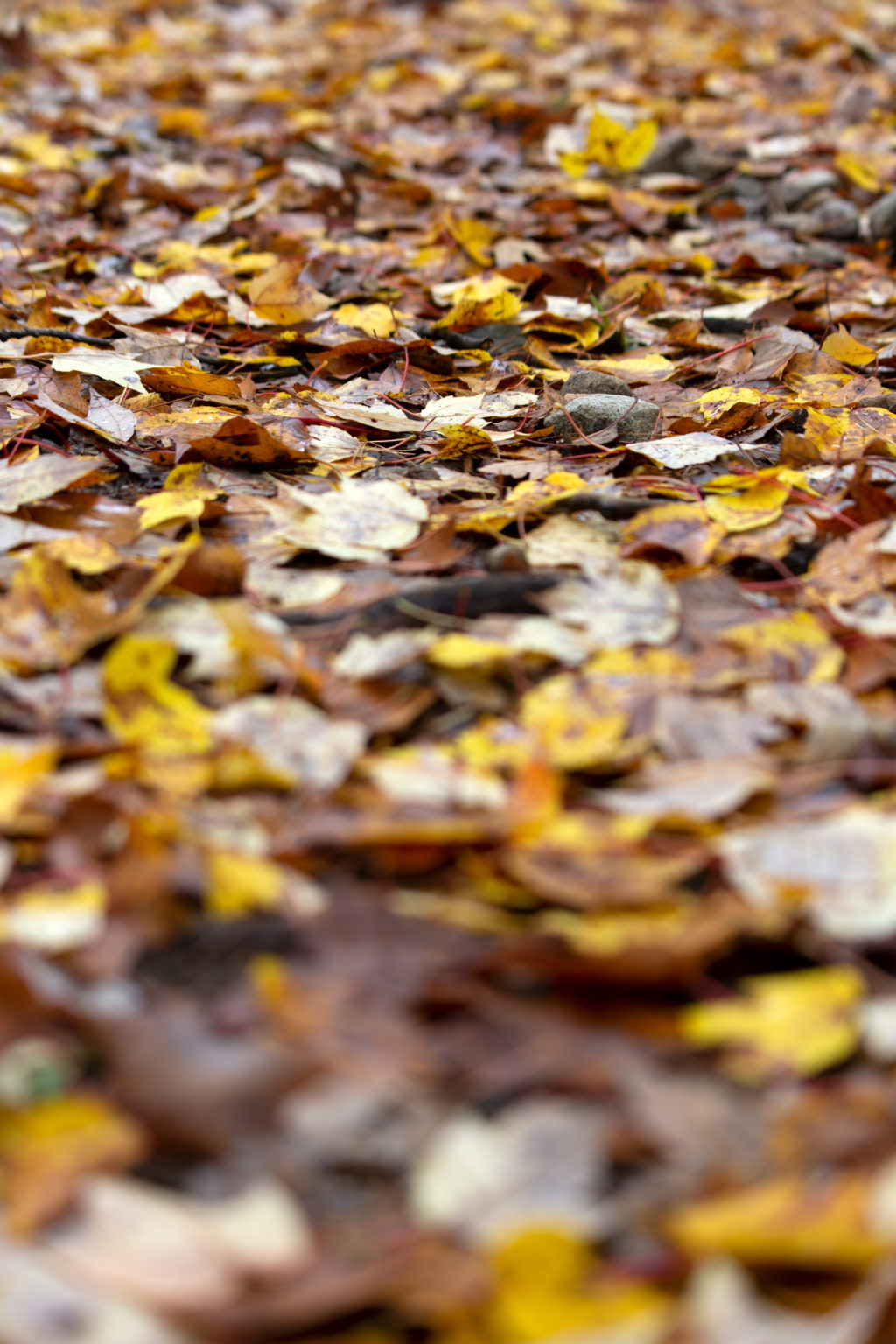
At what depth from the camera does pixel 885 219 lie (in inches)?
77.2

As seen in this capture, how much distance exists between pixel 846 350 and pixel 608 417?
443mm

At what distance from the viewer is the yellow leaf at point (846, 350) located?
4.80ft

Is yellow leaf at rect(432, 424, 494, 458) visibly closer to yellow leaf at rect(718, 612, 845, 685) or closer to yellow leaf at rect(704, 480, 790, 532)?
yellow leaf at rect(704, 480, 790, 532)

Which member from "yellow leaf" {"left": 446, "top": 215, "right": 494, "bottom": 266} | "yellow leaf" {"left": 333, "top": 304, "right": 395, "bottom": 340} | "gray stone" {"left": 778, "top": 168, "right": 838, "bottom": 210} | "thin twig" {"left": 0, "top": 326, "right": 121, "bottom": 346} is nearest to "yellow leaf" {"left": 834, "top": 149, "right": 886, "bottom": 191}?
"gray stone" {"left": 778, "top": 168, "right": 838, "bottom": 210}

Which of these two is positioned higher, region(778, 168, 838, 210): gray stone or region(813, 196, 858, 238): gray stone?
region(778, 168, 838, 210): gray stone

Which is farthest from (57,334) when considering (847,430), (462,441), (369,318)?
(847,430)

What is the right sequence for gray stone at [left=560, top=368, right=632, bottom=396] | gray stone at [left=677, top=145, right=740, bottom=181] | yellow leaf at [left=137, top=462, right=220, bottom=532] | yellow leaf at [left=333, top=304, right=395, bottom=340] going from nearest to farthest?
yellow leaf at [left=137, top=462, right=220, bottom=532] → gray stone at [left=560, top=368, right=632, bottom=396] → yellow leaf at [left=333, top=304, right=395, bottom=340] → gray stone at [left=677, top=145, right=740, bottom=181]

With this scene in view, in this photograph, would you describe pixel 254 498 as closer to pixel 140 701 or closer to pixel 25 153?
pixel 140 701

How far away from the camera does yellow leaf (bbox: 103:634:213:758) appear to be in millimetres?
764

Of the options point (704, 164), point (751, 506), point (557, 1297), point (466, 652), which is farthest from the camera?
point (704, 164)

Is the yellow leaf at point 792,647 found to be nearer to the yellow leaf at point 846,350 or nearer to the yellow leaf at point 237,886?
the yellow leaf at point 237,886

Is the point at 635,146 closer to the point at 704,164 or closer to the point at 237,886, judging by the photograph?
the point at 704,164

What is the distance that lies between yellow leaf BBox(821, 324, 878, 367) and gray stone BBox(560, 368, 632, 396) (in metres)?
0.32

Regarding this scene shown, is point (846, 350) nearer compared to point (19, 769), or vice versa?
point (19, 769)
